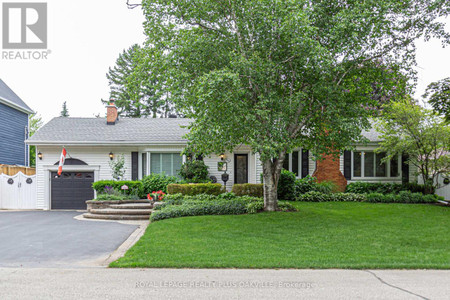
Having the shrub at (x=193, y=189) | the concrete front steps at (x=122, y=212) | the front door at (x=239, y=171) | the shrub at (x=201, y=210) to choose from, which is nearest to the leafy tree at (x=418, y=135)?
the front door at (x=239, y=171)

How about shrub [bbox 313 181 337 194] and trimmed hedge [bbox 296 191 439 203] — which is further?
shrub [bbox 313 181 337 194]

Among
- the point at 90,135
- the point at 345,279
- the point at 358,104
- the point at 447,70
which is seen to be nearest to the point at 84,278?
the point at 345,279

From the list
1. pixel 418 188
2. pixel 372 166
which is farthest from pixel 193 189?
pixel 418 188

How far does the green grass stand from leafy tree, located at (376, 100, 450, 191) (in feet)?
13.7

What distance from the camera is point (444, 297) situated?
4.40 metres

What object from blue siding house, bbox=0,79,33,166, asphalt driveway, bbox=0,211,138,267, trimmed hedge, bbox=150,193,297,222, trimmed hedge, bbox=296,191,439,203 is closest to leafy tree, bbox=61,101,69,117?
blue siding house, bbox=0,79,33,166

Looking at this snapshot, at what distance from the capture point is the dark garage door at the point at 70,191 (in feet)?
54.2

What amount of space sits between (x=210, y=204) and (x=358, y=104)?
19.8ft

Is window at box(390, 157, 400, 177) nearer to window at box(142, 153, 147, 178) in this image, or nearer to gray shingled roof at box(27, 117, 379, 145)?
gray shingled roof at box(27, 117, 379, 145)

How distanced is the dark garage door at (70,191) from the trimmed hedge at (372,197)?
10083 mm

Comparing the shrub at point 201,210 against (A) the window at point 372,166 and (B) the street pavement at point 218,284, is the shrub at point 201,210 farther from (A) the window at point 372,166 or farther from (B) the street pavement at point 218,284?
(A) the window at point 372,166

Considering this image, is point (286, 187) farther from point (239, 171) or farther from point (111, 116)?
point (111, 116)

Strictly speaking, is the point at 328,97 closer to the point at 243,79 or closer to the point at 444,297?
the point at 243,79

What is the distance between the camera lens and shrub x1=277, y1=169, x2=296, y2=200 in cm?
1552
